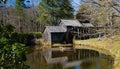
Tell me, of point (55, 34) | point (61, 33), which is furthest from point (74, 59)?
point (61, 33)

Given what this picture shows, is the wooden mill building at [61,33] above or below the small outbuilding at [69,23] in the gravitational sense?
below

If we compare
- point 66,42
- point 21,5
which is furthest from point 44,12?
point 66,42

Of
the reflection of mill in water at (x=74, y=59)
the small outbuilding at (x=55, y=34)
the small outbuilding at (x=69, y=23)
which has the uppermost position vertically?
the small outbuilding at (x=69, y=23)

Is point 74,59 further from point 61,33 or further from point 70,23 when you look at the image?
point 70,23

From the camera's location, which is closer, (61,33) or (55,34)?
(55,34)

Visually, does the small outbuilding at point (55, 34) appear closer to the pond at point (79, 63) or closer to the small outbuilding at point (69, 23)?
the small outbuilding at point (69, 23)

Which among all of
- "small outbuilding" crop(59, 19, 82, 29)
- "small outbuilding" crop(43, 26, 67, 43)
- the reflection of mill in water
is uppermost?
"small outbuilding" crop(59, 19, 82, 29)

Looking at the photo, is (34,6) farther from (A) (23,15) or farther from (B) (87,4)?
(B) (87,4)

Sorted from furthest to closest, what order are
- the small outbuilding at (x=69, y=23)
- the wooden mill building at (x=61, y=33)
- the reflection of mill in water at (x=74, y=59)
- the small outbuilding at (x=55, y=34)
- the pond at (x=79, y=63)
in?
1. the small outbuilding at (x=69, y=23)
2. the wooden mill building at (x=61, y=33)
3. the small outbuilding at (x=55, y=34)
4. the reflection of mill in water at (x=74, y=59)
5. the pond at (x=79, y=63)

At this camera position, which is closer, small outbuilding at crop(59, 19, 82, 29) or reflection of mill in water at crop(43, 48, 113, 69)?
reflection of mill in water at crop(43, 48, 113, 69)

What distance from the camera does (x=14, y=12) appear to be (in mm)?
49875

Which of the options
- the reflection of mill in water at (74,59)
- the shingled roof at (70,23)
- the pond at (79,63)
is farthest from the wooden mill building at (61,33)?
the pond at (79,63)

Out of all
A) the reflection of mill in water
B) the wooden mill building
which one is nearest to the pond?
the reflection of mill in water

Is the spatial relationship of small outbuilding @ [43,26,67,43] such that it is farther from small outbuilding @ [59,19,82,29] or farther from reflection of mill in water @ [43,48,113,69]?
reflection of mill in water @ [43,48,113,69]
